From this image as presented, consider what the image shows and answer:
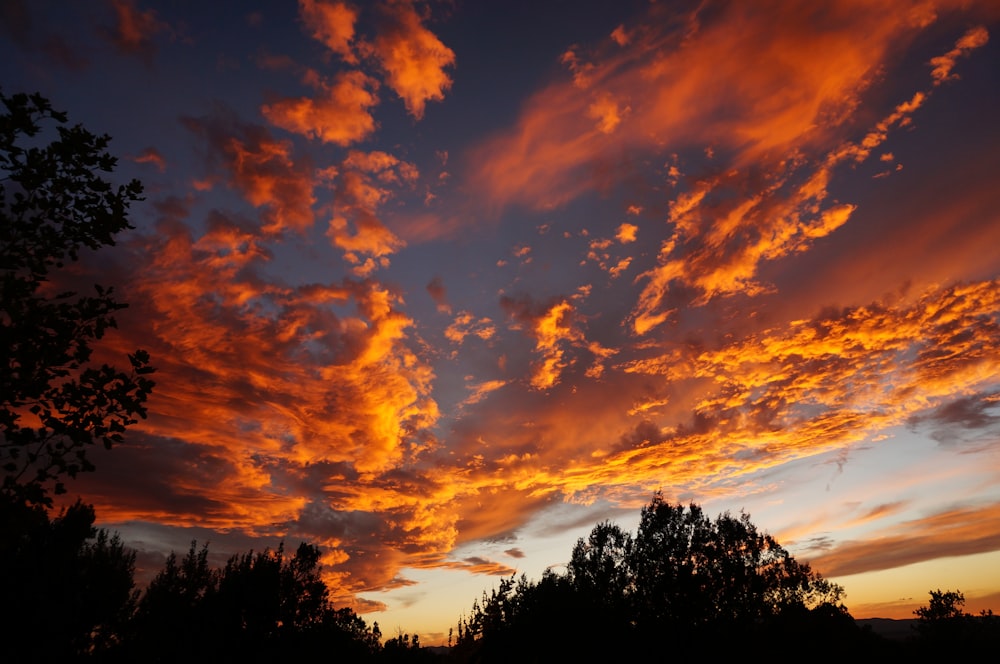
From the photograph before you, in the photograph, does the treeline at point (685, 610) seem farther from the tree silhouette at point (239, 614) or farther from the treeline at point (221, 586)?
the tree silhouette at point (239, 614)

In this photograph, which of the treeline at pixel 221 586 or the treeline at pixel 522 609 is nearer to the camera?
the treeline at pixel 221 586

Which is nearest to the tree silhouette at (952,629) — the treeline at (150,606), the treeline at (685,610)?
the treeline at (685,610)

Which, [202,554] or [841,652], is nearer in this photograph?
[841,652]

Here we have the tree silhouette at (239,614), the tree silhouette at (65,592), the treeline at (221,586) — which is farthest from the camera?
the tree silhouette at (239,614)

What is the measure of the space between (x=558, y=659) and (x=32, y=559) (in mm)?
42435

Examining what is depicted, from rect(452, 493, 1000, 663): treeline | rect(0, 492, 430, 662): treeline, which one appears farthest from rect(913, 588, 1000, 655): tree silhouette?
rect(0, 492, 430, 662): treeline

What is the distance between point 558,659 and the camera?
4781 centimetres

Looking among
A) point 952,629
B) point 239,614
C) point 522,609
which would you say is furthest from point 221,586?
point 952,629

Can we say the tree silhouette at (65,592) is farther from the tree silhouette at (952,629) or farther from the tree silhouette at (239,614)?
the tree silhouette at (952,629)

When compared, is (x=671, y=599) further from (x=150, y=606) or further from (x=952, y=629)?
(x=150, y=606)

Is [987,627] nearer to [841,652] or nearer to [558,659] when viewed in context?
[841,652]

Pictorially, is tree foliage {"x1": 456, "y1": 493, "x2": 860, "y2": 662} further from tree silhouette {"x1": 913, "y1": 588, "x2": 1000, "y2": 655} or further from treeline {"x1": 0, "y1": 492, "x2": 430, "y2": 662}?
treeline {"x1": 0, "y1": 492, "x2": 430, "y2": 662}

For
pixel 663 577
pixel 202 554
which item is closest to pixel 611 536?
pixel 663 577

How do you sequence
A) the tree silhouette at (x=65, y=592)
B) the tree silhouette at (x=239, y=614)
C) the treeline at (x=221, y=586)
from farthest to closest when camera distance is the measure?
the tree silhouette at (x=239, y=614)
the tree silhouette at (x=65, y=592)
the treeline at (x=221, y=586)
